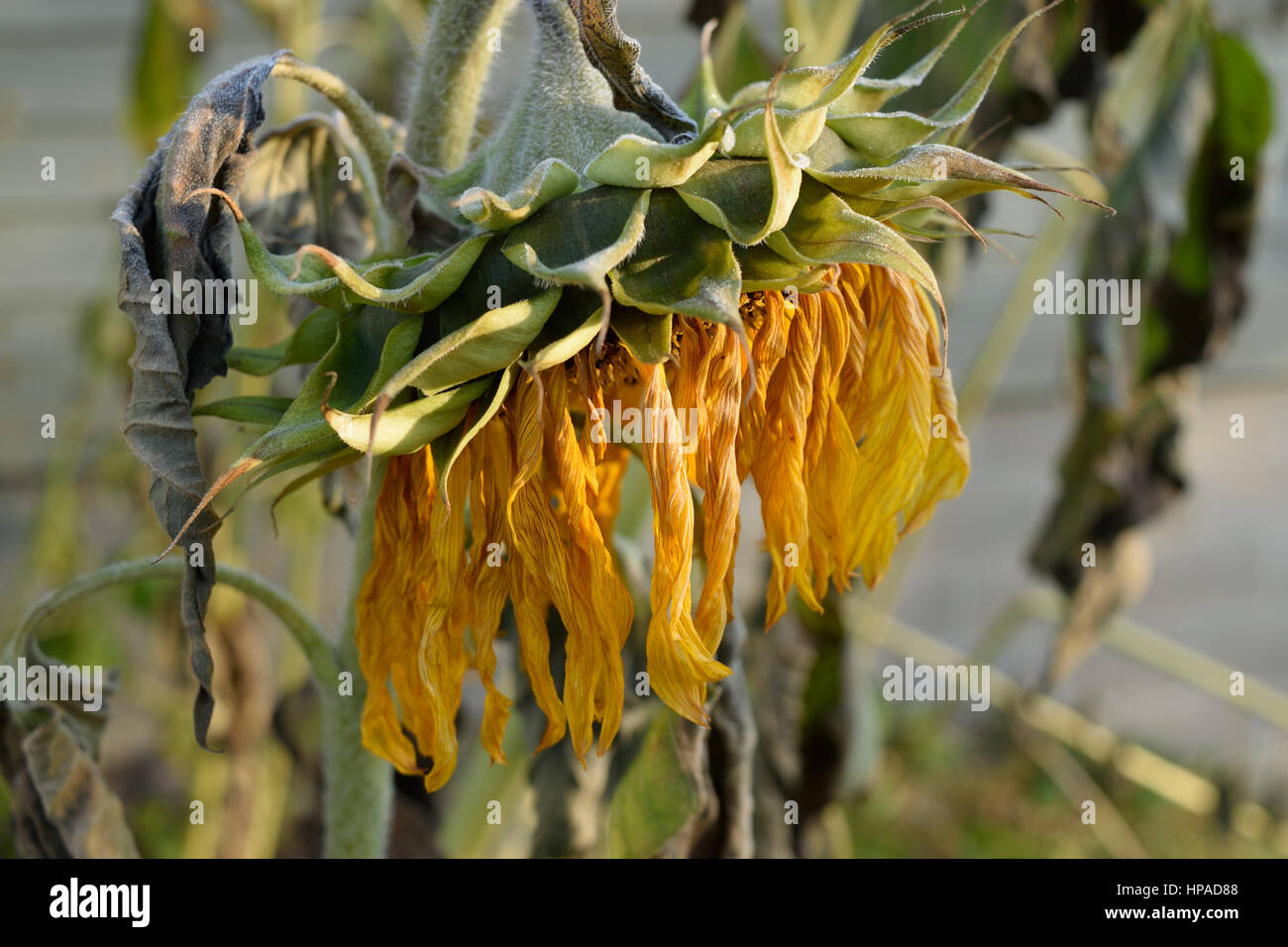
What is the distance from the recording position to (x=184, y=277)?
522 millimetres

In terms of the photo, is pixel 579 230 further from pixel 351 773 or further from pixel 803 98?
pixel 351 773

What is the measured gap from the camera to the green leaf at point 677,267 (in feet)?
1.63

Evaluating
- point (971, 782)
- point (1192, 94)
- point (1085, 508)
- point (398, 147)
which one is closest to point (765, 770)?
point (1085, 508)

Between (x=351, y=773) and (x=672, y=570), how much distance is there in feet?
0.93

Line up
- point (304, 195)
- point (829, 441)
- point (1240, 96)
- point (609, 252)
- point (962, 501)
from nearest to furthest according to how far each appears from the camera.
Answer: point (609, 252) → point (829, 441) → point (304, 195) → point (1240, 96) → point (962, 501)

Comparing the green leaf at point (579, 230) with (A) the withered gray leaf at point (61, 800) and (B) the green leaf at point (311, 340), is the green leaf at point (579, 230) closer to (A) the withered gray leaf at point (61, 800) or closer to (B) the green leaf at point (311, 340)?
(B) the green leaf at point (311, 340)

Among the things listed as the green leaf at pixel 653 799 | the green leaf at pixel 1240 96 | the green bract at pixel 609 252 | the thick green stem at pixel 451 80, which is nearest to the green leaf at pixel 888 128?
the green bract at pixel 609 252

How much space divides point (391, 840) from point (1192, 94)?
1.03 meters

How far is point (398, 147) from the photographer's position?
69cm

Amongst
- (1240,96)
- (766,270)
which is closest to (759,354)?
(766,270)

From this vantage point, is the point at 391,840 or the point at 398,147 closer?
the point at 398,147

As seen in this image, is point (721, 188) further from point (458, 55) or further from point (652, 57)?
point (652, 57)

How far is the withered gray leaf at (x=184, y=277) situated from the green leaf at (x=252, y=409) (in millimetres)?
24
